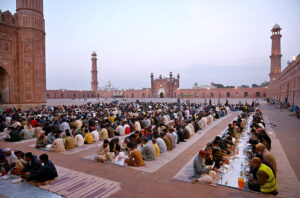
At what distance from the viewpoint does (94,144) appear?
803 cm

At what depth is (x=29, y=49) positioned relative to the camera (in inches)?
776

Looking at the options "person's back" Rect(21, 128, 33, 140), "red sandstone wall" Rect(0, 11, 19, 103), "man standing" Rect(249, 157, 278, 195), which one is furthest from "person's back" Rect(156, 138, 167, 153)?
"red sandstone wall" Rect(0, 11, 19, 103)

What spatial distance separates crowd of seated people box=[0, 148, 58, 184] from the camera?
14.4ft

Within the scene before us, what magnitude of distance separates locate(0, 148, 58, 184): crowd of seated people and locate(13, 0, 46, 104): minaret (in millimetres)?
17102

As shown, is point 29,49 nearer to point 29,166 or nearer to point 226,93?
point 29,166

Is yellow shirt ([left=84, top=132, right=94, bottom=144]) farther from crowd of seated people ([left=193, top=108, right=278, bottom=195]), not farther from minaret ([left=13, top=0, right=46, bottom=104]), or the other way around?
minaret ([left=13, top=0, right=46, bottom=104])

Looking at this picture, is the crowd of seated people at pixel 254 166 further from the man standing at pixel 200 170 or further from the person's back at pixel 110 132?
the person's back at pixel 110 132

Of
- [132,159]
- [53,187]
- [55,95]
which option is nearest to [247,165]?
[132,159]

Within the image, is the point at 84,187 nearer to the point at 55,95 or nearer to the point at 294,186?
the point at 294,186

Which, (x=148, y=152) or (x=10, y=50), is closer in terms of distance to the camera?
(x=148, y=152)

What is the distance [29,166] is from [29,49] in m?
19.2

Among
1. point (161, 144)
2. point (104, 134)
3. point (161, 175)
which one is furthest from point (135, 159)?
point (104, 134)

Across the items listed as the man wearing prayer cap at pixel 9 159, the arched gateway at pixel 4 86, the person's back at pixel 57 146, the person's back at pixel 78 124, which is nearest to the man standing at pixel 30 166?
the man wearing prayer cap at pixel 9 159

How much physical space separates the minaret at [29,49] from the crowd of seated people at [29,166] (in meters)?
17.1
